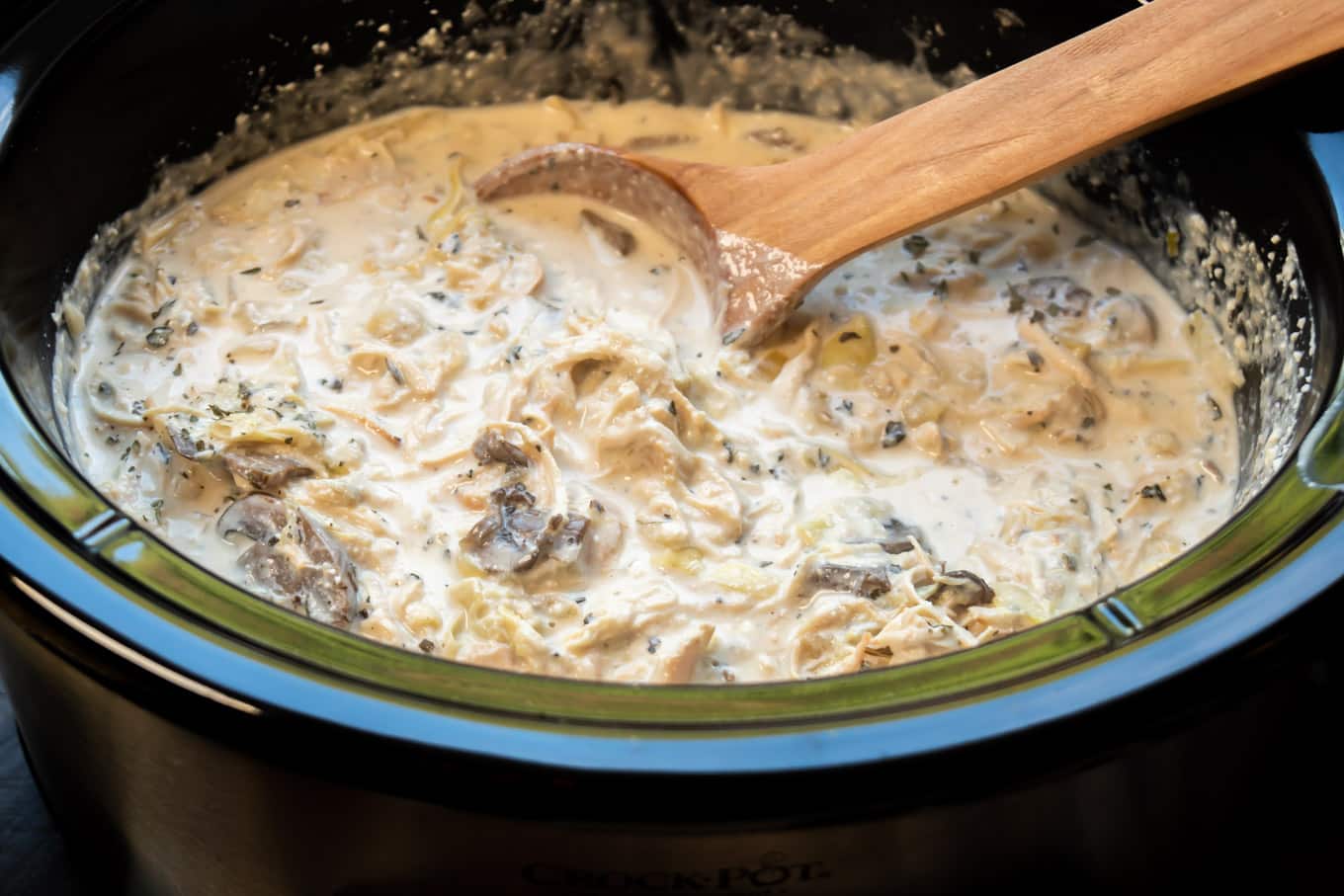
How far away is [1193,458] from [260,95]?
2.12 m

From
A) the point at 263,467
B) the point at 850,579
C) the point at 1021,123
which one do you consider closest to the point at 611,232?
the point at 1021,123

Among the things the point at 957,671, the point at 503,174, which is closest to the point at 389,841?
the point at 957,671

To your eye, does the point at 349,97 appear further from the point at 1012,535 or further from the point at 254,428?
the point at 1012,535

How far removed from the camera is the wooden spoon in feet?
8.50

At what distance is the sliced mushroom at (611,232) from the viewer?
313 cm

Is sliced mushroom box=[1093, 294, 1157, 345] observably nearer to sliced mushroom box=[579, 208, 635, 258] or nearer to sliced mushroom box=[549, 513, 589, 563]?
sliced mushroom box=[579, 208, 635, 258]

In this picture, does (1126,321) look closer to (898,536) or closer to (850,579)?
(898,536)

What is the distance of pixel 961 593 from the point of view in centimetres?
236

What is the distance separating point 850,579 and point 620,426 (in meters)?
0.51

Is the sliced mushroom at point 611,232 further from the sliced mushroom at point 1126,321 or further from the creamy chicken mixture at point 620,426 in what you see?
the sliced mushroom at point 1126,321

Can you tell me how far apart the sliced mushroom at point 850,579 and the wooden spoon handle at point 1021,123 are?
700mm

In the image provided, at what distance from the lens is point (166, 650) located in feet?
5.39

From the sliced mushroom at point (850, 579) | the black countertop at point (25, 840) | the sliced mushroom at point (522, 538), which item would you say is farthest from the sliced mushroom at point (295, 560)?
the sliced mushroom at point (850, 579)

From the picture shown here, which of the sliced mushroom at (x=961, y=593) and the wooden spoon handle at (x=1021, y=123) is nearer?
the sliced mushroom at (x=961, y=593)
